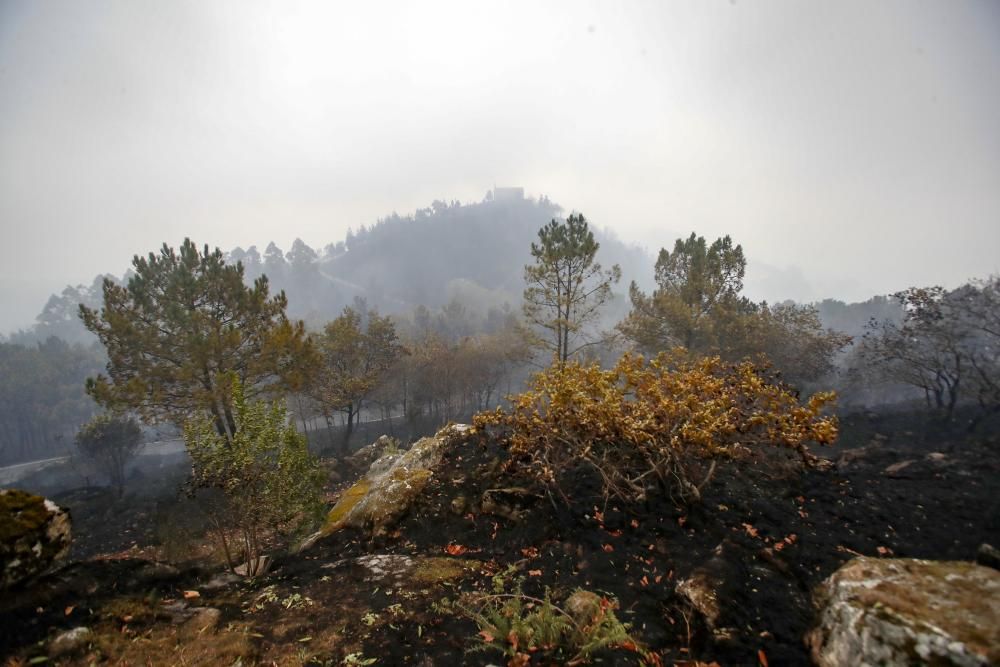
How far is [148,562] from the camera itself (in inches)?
235

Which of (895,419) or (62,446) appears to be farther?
(62,446)

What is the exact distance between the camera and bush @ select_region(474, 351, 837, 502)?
650cm

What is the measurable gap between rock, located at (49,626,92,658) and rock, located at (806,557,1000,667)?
7655 millimetres

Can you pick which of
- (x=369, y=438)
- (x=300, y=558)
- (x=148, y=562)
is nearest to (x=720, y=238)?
(x=300, y=558)

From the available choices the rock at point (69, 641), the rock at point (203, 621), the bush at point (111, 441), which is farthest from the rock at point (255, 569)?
the bush at point (111, 441)

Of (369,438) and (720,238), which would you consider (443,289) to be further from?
(720,238)

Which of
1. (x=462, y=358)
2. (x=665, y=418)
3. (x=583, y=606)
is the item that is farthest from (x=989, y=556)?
(x=462, y=358)

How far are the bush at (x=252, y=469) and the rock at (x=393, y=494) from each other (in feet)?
4.97

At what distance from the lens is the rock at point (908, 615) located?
315cm

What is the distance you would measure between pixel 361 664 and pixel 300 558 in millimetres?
4524

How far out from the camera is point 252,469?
23.3ft

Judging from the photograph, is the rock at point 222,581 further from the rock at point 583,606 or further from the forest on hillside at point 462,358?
the forest on hillside at point 462,358

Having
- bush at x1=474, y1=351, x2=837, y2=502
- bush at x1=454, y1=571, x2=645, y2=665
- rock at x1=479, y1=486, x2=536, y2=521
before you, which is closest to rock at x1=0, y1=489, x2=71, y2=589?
bush at x1=454, y1=571, x2=645, y2=665

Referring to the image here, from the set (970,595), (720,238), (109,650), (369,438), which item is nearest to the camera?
(970,595)
